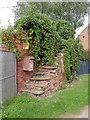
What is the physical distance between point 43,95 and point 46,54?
254cm

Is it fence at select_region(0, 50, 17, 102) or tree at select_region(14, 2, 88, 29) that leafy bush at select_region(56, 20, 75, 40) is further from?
tree at select_region(14, 2, 88, 29)

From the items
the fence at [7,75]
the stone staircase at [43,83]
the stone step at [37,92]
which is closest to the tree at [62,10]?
the stone staircase at [43,83]

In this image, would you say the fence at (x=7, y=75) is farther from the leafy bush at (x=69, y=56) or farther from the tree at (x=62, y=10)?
the tree at (x=62, y=10)

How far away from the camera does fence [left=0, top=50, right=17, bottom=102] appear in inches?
324

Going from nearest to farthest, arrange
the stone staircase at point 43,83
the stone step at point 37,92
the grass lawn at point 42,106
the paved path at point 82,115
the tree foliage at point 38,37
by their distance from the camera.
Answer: the grass lawn at point 42,106
the paved path at point 82,115
the stone step at point 37,92
the stone staircase at point 43,83
the tree foliage at point 38,37

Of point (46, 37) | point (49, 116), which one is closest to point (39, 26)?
point (46, 37)

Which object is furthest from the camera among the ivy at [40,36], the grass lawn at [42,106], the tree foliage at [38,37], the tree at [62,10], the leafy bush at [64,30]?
the tree at [62,10]

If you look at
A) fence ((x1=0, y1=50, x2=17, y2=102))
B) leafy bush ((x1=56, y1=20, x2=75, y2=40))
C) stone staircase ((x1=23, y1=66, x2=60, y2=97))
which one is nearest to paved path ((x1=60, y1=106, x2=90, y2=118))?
fence ((x1=0, y1=50, x2=17, y2=102))

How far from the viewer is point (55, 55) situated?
42.9 ft

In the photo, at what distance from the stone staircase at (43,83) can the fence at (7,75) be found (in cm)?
83

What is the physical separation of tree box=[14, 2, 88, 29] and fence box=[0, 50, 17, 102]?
20976 mm

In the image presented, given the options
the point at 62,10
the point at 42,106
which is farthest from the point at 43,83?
the point at 62,10

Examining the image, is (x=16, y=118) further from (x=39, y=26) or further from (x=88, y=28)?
(x=88, y=28)

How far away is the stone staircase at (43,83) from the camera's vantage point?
33.2 ft
